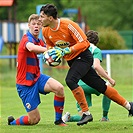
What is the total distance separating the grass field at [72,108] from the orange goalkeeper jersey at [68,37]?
115 centimetres

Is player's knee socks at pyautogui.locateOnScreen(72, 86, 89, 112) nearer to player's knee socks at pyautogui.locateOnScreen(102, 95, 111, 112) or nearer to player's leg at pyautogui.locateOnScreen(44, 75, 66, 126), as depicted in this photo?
player's leg at pyautogui.locateOnScreen(44, 75, 66, 126)

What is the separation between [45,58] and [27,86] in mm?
847

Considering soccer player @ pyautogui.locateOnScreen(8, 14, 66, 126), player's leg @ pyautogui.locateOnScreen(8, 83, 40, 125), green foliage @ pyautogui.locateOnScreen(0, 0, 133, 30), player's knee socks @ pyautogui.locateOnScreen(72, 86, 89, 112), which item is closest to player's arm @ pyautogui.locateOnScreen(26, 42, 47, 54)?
soccer player @ pyautogui.locateOnScreen(8, 14, 66, 126)

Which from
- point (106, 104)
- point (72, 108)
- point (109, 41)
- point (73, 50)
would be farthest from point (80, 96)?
point (109, 41)

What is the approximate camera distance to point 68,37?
28.3 feet

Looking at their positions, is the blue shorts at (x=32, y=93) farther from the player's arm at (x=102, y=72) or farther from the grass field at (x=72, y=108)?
the player's arm at (x=102, y=72)

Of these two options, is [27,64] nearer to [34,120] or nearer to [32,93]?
[32,93]

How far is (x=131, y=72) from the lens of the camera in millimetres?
20719

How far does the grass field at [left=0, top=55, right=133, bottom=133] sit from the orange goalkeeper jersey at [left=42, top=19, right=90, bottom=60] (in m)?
1.15

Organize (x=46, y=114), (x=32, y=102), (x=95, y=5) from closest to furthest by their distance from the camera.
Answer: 1. (x=32, y=102)
2. (x=46, y=114)
3. (x=95, y=5)

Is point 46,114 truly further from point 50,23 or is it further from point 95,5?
point 95,5

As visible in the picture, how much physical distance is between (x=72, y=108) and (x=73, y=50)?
4.73 m

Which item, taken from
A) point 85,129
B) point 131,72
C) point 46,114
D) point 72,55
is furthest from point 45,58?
point 131,72

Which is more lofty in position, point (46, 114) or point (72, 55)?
point (72, 55)
